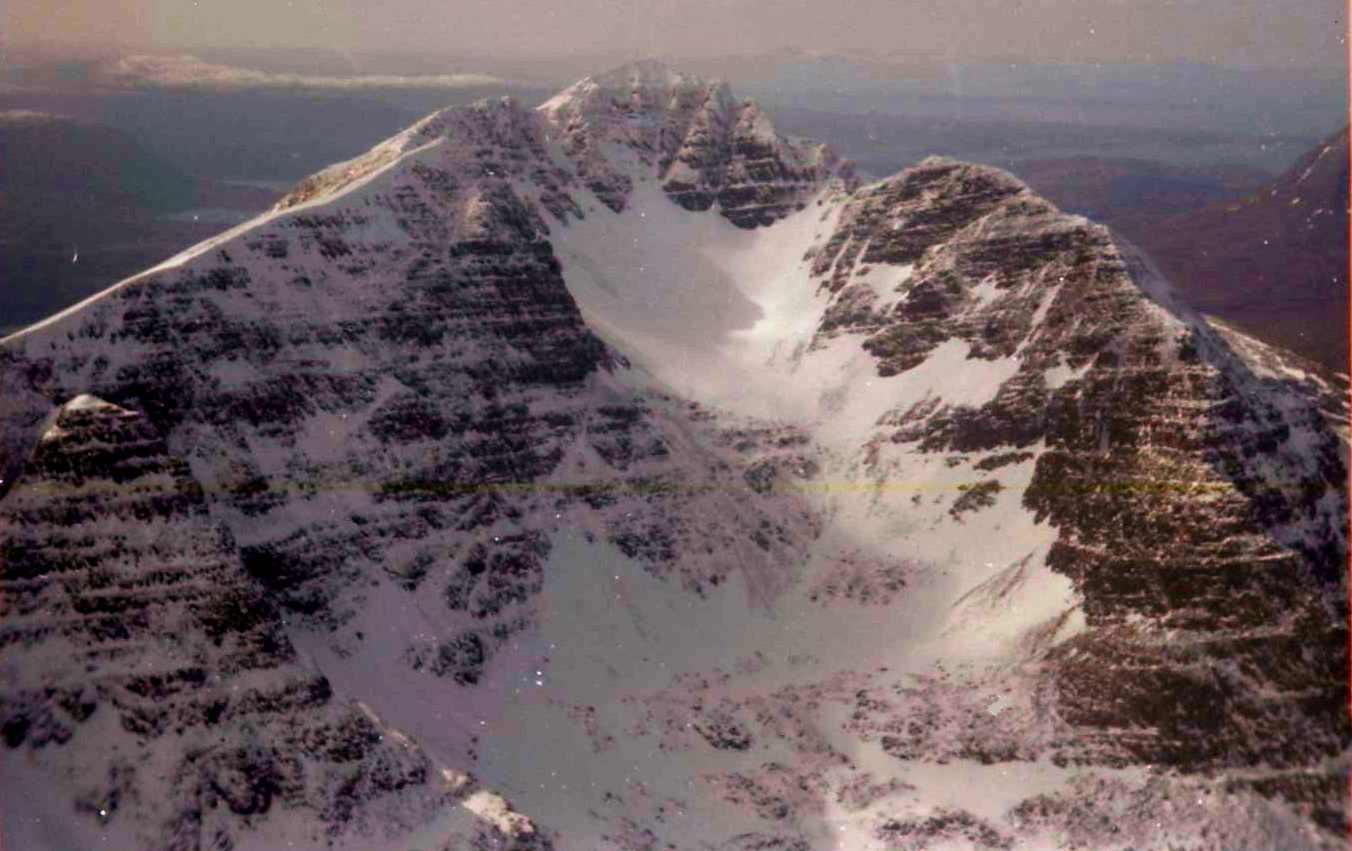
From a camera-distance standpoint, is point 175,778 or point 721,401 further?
point 721,401

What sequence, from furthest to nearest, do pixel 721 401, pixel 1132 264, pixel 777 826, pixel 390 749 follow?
1. pixel 721 401
2. pixel 1132 264
3. pixel 777 826
4. pixel 390 749

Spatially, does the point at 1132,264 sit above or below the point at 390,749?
above

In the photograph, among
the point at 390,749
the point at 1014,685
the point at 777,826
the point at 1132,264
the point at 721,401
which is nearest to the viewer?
the point at 390,749

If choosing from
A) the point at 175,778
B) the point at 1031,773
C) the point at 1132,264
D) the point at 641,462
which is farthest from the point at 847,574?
the point at 175,778

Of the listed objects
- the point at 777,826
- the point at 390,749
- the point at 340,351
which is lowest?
the point at 777,826

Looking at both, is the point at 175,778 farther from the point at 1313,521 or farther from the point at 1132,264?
the point at 1132,264

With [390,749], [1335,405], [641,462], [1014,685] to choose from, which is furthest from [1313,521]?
[390,749]
